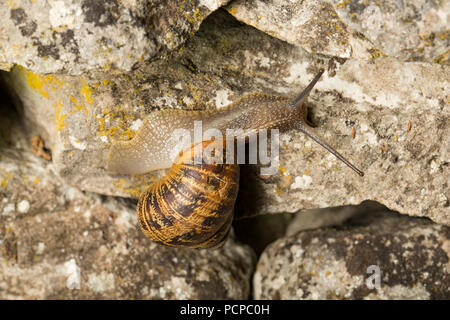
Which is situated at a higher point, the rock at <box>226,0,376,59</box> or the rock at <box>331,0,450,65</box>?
the rock at <box>226,0,376,59</box>

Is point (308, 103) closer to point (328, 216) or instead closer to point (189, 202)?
point (189, 202)

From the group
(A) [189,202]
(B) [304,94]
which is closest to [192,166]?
(A) [189,202]

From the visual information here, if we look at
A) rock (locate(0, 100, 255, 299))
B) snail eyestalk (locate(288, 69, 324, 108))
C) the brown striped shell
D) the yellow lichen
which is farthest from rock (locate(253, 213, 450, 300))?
the yellow lichen

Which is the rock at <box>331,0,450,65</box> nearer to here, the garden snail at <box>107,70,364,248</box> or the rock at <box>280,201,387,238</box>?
the garden snail at <box>107,70,364,248</box>

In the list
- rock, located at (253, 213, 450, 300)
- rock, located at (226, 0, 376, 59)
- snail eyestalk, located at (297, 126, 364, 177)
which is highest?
rock, located at (226, 0, 376, 59)

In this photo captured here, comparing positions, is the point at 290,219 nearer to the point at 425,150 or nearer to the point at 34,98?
the point at 425,150

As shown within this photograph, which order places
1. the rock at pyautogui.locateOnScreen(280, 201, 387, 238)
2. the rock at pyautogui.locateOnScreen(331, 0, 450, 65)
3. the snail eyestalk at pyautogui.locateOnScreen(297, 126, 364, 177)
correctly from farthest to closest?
the rock at pyautogui.locateOnScreen(280, 201, 387, 238) < the snail eyestalk at pyautogui.locateOnScreen(297, 126, 364, 177) < the rock at pyautogui.locateOnScreen(331, 0, 450, 65)

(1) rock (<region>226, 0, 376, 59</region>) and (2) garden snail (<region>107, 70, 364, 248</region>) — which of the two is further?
(2) garden snail (<region>107, 70, 364, 248</region>)
